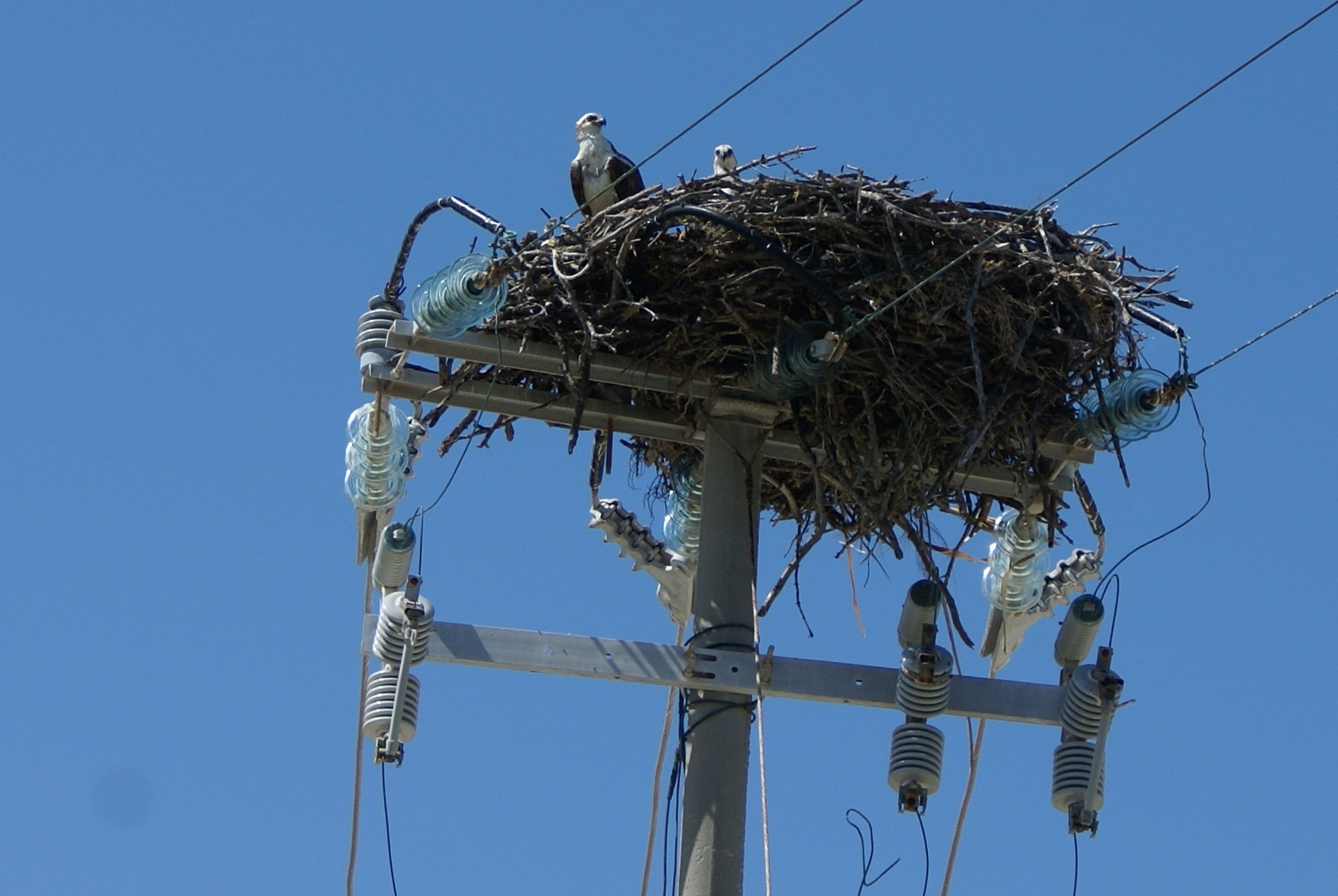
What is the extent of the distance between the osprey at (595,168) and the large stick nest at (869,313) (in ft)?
9.94

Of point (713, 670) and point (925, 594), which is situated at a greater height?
point (925, 594)

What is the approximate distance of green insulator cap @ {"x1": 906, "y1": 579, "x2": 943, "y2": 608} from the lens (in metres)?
8.03

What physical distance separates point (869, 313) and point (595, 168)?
403 cm

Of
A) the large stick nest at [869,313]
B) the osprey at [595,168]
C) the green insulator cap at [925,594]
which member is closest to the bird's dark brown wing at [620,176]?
the osprey at [595,168]

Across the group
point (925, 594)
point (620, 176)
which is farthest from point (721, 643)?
point (620, 176)

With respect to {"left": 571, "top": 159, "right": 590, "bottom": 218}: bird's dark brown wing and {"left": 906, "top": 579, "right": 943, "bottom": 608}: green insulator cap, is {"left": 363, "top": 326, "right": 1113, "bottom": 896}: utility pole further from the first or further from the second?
{"left": 571, "top": 159, "right": 590, "bottom": 218}: bird's dark brown wing

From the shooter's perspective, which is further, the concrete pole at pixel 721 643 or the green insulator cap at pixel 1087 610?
the green insulator cap at pixel 1087 610

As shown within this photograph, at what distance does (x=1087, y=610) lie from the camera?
26.0 ft

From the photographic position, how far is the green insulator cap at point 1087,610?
7.93 metres

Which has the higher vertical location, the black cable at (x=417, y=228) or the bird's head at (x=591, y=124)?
the bird's head at (x=591, y=124)

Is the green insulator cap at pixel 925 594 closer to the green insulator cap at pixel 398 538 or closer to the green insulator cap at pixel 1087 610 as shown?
the green insulator cap at pixel 1087 610

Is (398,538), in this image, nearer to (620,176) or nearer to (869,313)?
(869,313)

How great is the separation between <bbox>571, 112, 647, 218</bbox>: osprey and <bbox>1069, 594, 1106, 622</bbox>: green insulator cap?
460cm

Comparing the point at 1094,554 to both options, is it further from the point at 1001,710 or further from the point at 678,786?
the point at 678,786
